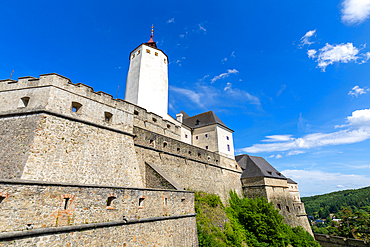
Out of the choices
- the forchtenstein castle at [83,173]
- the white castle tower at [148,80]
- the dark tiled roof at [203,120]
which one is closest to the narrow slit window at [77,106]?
the forchtenstein castle at [83,173]

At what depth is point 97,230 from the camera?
723 cm

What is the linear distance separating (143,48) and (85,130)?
14188 mm

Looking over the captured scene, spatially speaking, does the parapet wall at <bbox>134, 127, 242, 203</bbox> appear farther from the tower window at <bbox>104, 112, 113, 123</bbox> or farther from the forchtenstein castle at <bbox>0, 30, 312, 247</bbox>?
the tower window at <bbox>104, 112, 113, 123</bbox>

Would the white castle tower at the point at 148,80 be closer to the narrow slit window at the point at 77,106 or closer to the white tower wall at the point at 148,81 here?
the white tower wall at the point at 148,81

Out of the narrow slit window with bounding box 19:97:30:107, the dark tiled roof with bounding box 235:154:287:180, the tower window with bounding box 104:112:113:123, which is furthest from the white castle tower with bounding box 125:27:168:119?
the dark tiled roof with bounding box 235:154:287:180

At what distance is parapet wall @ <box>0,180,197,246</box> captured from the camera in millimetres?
5754

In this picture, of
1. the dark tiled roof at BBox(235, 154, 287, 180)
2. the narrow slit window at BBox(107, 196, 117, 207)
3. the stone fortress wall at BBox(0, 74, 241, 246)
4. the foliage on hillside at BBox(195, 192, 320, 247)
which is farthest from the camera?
the dark tiled roof at BBox(235, 154, 287, 180)

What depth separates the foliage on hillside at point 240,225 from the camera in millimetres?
13531

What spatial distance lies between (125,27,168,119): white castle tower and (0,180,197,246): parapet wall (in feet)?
39.9

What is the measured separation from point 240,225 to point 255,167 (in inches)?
361

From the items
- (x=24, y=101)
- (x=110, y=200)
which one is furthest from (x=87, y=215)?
(x=24, y=101)

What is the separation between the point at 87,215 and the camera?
712cm

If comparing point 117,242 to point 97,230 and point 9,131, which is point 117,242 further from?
point 9,131

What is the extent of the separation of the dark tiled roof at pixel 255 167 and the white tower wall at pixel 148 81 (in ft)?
42.5
